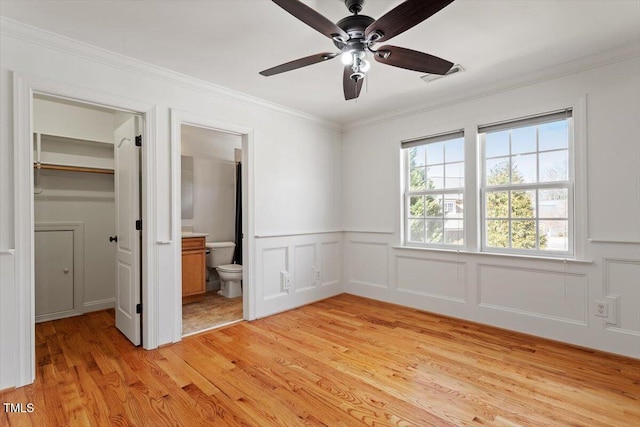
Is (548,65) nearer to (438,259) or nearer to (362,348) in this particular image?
(438,259)

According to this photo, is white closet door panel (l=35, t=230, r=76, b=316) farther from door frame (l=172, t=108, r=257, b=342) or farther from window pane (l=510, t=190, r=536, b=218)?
window pane (l=510, t=190, r=536, b=218)

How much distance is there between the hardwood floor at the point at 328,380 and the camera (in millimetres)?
1945

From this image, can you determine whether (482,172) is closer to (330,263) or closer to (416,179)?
(416,179)

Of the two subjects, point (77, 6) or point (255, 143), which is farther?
point (255, 143)

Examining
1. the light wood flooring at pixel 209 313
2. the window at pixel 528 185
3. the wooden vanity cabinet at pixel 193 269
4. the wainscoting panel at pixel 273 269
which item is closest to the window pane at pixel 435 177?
the window at pixel 528 185

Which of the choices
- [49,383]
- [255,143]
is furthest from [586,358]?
[49,383]

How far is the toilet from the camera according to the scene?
4.60 m

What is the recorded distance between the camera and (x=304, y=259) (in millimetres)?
4312

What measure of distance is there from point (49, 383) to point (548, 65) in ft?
15.7

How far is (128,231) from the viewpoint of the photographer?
312 centimetres

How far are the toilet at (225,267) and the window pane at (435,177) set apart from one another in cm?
281

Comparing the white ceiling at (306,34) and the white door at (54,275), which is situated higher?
the white ceiling at (306,34)

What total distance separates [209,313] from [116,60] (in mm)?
Answer: 2792

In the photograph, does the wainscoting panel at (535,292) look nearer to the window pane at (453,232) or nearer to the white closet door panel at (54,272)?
the window pane at (453,232)
